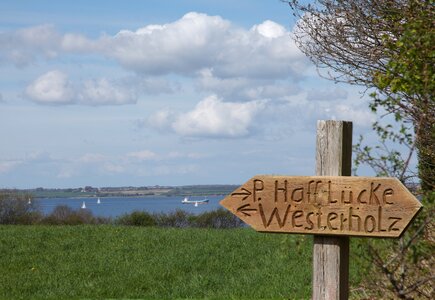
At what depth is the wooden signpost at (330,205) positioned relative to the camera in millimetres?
5582

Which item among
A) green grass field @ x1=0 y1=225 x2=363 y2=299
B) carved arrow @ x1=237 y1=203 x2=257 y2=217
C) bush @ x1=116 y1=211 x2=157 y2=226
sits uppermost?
carved arrow @ x1=237 y1=203 x2=257 y2=217

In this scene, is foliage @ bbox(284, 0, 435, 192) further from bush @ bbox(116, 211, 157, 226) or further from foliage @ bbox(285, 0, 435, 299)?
bush @ bbox(116, 211, 157, 226)

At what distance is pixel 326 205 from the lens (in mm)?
5703

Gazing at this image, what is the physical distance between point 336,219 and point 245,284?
677cm

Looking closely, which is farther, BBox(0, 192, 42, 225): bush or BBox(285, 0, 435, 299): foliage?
BBox(0, 192, 42, 225): bush

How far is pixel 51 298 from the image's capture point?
11.9m

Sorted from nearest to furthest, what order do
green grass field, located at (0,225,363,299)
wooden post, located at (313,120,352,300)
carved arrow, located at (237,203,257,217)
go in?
wooden post, located at (313,120,352,300)
carved arrow, located at (237,203,257,217)
green grass field, located at (0,225,363,299)

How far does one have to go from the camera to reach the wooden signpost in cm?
558

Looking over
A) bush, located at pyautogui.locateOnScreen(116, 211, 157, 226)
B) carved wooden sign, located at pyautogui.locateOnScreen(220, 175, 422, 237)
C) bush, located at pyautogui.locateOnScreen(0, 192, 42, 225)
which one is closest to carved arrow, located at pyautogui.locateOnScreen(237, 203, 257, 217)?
carved wooden sign, located at pyautogui.locateOnScreen(220, 175, 422, 237)

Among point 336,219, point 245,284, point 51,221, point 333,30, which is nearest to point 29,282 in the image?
point 245,284

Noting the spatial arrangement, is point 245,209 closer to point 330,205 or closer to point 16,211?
point 330,205

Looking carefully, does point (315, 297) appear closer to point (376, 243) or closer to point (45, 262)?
point (376, 243)

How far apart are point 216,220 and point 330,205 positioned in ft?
62.1

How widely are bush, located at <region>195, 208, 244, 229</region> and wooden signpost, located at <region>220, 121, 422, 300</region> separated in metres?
18.4
